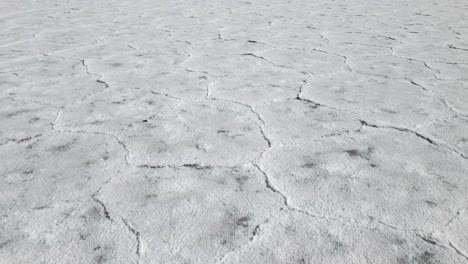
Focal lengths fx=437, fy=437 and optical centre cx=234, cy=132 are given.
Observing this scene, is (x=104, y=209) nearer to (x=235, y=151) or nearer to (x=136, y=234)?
(x=136, y=234)

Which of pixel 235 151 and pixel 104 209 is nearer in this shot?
pixel 104 209

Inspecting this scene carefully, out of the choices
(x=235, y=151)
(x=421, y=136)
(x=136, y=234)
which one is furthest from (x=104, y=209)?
(x=421, y=136)

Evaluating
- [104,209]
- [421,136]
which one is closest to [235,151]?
[104,209]

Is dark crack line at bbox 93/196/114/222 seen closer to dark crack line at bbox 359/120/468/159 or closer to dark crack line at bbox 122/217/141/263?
dark crack line at bbox 122/217/141/263

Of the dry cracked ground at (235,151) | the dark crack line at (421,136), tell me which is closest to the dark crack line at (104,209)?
the dry cracked ground at (235,151)

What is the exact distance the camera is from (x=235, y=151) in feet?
3.84

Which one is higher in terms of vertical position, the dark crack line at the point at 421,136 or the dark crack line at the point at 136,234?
the dark crack line at the point at 421,136

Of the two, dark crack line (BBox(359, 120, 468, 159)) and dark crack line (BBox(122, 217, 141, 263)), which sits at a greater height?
dark crack line (BBox(359, 120, 468, 159))

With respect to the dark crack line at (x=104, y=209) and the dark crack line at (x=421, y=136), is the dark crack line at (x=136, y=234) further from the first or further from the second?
the dark crack line at (x=421, y=136)

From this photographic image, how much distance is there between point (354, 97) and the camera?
1.54 m

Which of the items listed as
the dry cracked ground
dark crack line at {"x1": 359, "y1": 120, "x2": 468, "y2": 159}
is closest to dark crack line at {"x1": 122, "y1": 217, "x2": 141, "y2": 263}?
the dry cracked ground

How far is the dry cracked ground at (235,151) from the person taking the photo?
83cm

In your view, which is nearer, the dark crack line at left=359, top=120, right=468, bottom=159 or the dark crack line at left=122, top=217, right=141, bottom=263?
the dark crack line at left=122, top=217, right=141, bottom=263

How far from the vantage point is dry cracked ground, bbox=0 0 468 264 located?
83cm
